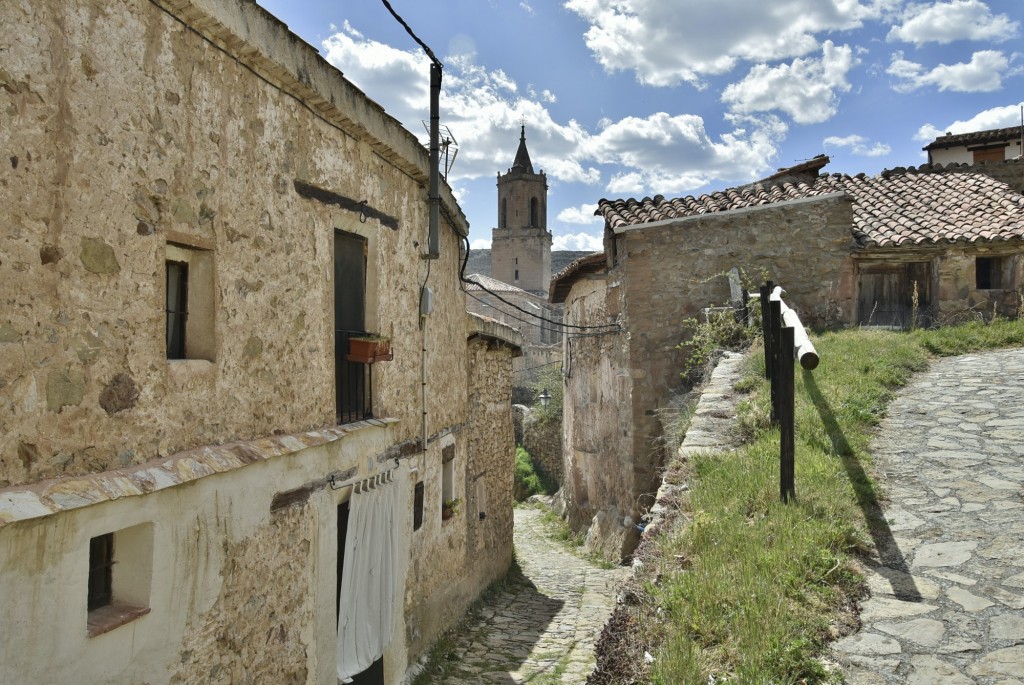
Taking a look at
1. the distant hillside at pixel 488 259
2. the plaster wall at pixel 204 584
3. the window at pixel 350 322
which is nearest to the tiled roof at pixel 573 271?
the window at pixel 350 322

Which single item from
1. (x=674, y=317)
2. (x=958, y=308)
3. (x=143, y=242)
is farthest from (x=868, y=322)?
(x=143, y=242)

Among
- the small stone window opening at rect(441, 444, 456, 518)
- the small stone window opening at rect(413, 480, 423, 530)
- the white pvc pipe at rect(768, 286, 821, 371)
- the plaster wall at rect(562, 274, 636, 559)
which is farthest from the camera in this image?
the plaster wall at rect(562, 274, 636, 559)

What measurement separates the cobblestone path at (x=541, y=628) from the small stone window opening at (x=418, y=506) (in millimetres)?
1558

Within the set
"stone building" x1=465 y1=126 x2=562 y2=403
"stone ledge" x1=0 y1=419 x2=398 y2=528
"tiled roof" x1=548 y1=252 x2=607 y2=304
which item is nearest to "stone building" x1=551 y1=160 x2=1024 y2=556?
"tiled roof" x1=548 y1=252 x2=607 y2=304

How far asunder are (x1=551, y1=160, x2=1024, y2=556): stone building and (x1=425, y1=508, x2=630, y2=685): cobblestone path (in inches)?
45.8

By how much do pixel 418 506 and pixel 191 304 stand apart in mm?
3990

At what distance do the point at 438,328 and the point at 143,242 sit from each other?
4.86m

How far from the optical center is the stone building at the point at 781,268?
11.2 m

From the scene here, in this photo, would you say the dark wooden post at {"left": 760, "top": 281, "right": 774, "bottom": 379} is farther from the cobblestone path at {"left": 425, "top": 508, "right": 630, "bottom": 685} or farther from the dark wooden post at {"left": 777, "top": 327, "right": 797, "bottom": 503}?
the cobblestone path at {"left": 425, "top": 508, "right": 630, "bottom": 685}

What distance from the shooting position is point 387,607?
6.27 metres

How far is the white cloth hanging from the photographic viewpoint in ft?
18.4

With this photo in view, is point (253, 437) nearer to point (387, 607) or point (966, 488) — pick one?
point (387, 607)

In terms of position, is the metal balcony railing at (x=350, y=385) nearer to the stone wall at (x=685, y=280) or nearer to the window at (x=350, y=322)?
the window at (x=350, y=322)

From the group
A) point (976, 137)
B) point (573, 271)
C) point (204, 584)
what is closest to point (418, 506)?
point (204, 584)
